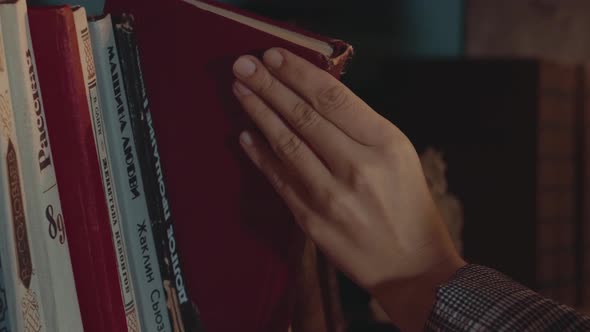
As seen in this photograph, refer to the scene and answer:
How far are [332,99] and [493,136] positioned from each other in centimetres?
125

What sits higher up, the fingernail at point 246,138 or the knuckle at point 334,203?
the fingernail at point 246,138

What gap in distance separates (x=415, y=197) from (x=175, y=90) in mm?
191

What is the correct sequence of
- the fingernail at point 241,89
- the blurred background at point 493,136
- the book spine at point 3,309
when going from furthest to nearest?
the blurred background at point 493,136 < the fingernail at point 241,89 < the book spine at point 3,309

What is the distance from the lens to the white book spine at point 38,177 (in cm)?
47

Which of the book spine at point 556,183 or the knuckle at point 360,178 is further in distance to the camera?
the book spine at point 556,183

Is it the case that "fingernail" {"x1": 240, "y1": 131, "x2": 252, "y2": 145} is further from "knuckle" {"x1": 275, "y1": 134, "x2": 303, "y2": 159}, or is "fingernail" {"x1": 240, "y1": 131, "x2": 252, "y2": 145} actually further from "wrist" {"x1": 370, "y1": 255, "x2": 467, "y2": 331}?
"wrist" {"x1": 370, "y1": 255, "x2": 467, "y2": 331}

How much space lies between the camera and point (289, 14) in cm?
150

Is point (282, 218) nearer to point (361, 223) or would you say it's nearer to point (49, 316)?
point (361, 223)

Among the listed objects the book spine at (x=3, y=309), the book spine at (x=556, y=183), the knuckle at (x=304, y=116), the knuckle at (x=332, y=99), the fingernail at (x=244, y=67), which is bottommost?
the book spine at (x=556, y=183)

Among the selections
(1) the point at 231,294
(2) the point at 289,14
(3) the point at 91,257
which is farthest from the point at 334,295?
(2) the point at 289,14

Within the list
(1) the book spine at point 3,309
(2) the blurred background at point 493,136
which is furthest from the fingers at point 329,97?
(2) the blurred background at point 493,136

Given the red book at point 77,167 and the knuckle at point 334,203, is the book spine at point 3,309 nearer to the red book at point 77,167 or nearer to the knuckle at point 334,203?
the red book at point 77,167

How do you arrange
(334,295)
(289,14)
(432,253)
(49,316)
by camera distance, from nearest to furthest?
(49,316), (432,253), (334,295), (289,14)

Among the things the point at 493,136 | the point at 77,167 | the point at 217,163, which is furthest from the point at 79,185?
the point at 493,136
